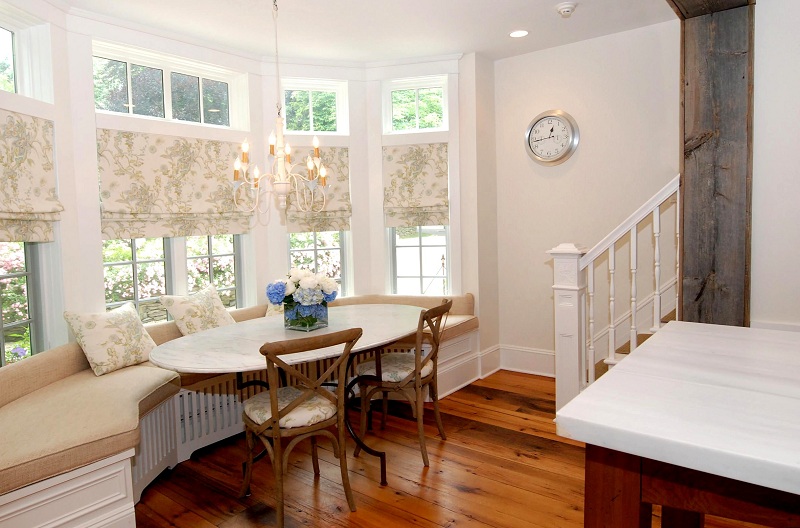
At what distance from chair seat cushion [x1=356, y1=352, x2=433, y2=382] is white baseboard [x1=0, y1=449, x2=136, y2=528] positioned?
1.37 m

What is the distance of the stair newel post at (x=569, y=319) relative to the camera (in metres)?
3.42

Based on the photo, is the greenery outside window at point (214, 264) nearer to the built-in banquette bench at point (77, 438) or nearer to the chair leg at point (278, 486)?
the built-in banquette bench at point (77, 438)

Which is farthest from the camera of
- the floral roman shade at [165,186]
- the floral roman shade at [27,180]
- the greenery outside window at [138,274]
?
the greenery outside window at [138,274]

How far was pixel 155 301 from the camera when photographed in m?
3.81

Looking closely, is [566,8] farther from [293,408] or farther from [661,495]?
[661,495]

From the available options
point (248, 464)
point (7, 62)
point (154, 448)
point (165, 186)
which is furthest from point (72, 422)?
point (7, 62)

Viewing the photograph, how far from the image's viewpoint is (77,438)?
2.21 m

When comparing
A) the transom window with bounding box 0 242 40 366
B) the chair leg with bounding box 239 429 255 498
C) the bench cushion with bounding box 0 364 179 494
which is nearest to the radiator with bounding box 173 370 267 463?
the bench cushion with bounding box 0 364 179 494

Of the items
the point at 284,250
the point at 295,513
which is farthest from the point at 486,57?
the point at 295,513

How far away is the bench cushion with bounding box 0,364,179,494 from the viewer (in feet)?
6.81

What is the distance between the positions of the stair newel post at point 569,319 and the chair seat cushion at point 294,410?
1.64m

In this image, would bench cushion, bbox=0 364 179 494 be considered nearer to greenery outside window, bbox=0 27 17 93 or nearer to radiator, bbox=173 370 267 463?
radiator, bbox=173 370 267 463

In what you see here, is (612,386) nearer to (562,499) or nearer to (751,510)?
(751,510)

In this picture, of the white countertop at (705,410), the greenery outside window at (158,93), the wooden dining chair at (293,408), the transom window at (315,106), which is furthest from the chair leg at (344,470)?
the transom window at (315,106)
